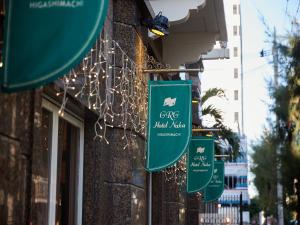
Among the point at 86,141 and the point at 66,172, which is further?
the point at 86,141

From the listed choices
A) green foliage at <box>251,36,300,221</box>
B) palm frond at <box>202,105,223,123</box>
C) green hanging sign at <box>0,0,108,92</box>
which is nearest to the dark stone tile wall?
green hanging sign at <box>0,0,108,92</box>

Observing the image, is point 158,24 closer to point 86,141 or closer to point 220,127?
point 86,141

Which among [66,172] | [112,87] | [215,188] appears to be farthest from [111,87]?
[215,188]

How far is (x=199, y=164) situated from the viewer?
1397 centimetres

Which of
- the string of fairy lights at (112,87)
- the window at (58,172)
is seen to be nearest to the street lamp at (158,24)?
the string of fairy lights at (112,87)

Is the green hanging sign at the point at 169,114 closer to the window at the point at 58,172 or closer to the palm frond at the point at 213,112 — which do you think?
the window at the point at 58,172

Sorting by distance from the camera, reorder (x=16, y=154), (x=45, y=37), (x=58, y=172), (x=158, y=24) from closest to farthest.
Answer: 1. (x=45, y=37)
2. (x=16, y=154)
3. (x=58, y=172)
4. (x=158, y=24)

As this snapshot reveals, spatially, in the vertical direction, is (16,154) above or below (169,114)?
below

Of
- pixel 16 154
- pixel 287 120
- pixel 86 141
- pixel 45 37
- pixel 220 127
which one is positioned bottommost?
pixel 16 154

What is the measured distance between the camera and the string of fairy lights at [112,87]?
660cm

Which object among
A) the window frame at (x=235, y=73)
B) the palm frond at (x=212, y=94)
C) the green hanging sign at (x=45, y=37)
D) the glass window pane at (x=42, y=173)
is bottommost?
the glass window pane at (x=42, y=173)

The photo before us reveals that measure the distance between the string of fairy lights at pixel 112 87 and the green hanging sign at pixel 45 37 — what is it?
198 centimetres

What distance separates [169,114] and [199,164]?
5.10 m

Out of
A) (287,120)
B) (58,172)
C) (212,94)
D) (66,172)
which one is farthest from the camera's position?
(212,94)
